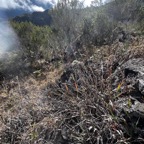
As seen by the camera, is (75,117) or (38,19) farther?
(38,19)

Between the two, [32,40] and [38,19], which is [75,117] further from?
[38,19]

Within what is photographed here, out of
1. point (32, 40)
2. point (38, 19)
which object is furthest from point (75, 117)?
point (38, 19)

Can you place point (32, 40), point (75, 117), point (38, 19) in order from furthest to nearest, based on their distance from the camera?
point (38, 19)
point (32, 40)
point (75, 117)

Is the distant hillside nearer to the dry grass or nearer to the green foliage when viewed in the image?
the green foliage

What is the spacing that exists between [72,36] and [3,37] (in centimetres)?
374

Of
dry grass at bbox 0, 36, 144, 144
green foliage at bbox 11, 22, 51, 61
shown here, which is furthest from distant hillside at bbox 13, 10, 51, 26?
dry grass at bbox 0, 36, 144, 144

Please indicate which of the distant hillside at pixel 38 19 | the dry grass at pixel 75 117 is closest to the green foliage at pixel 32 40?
the dry grass at pixel 75 117

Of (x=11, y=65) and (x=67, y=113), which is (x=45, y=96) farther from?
(x=11, y=65)

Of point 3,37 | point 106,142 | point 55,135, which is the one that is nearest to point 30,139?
point 55,135

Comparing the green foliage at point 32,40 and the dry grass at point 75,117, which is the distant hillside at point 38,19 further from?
the dry grass at point 75,117

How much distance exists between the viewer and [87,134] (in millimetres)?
2543

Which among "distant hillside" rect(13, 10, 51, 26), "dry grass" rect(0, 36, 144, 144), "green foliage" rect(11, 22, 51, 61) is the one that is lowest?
"distant hillside" rect(13, 10, 51, 26)

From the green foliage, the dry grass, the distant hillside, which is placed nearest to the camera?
the dry grass

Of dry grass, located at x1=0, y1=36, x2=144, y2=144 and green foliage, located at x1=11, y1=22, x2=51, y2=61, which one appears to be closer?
dry grass, located at x1=0, y1=36, x2=144, y2=144
